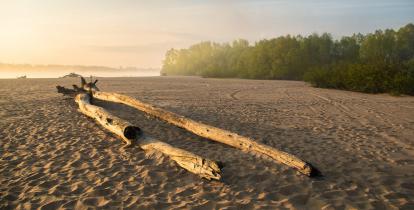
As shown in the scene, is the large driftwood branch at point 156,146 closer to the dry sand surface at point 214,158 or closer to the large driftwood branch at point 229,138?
the dry sand surface at point 214,158

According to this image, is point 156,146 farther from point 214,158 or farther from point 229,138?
point 229,138

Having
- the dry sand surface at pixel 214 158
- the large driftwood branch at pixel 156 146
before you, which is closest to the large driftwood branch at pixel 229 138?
the dry sand surface at pixel 214 158

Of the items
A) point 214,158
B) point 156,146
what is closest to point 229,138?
point 214,158

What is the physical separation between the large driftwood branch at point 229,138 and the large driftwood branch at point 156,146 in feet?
5.09

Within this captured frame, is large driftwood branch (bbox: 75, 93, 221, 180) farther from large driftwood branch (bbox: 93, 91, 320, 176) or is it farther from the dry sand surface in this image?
large driftwood branch (bbox: 93, 91, 320, 176)

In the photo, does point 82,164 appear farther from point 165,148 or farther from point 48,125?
point 48,125

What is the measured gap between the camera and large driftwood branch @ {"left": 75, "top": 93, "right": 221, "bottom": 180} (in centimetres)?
642

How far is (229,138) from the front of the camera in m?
8.70

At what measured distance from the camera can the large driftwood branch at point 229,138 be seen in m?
6.64

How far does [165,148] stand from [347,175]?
3.84 meters

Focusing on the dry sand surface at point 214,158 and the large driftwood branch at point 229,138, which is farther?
the large driftwood branch at point 229,138

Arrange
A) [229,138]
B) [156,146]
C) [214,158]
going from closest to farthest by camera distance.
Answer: [214,158] < [156,146] < [229,138]

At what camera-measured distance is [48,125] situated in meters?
11.3

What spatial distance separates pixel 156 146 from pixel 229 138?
6.09 feet
